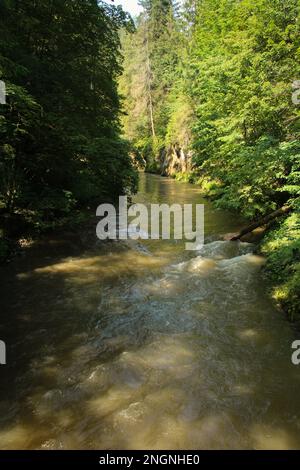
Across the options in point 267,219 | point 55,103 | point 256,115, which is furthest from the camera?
point 256,115

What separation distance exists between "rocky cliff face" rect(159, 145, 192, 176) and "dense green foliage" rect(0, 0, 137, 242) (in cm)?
1699

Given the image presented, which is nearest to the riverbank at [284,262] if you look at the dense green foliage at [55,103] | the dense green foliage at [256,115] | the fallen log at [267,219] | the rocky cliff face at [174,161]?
the dense green foliage at [256,115]

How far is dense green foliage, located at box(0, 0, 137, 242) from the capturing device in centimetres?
819

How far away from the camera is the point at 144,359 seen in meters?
4.54

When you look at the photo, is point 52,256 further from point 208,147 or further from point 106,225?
point 208,147

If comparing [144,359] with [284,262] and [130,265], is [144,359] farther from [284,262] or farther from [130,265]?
[130,265]

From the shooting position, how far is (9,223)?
8.93 meters

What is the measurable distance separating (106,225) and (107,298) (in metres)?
6.32

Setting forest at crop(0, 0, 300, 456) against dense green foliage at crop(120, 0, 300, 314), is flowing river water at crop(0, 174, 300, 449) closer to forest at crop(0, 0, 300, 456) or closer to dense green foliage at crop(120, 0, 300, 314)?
forest at crop(0, 0, 300, 456)

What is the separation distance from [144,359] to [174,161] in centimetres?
2927

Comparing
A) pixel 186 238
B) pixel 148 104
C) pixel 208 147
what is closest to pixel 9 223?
pixel 186 238

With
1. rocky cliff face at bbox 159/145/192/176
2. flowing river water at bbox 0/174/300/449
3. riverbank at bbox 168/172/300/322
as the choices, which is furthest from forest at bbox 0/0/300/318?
rocky cliff face at bbox 159/145/192/176

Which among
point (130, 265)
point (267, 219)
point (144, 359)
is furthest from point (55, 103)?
point (144, 359)

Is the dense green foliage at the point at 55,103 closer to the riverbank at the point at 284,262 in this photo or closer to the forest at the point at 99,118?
the forest at the point at 99,118
